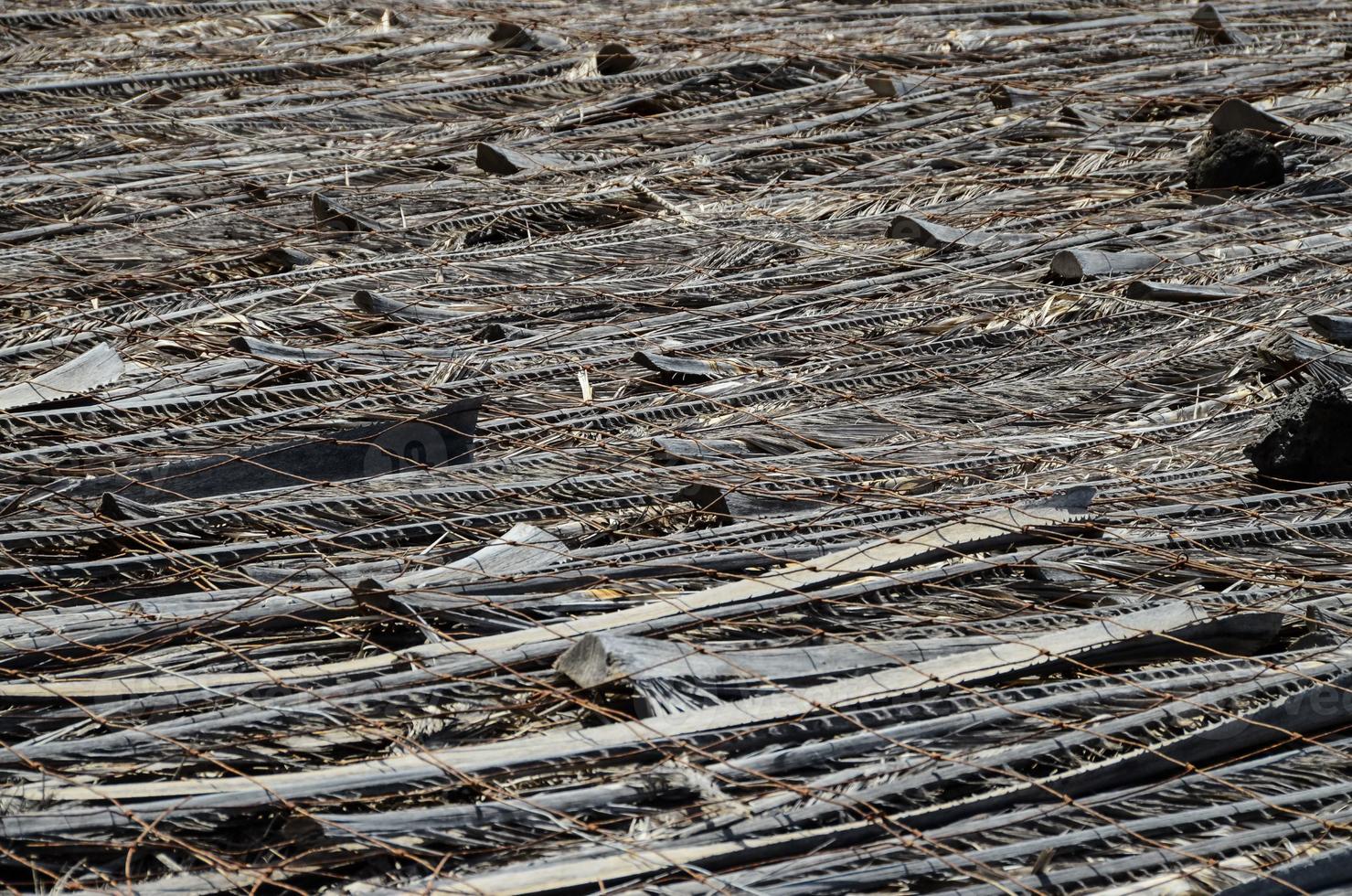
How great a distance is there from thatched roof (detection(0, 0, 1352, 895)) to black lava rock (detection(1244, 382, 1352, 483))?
0.06 ft

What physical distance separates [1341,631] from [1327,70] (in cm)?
518

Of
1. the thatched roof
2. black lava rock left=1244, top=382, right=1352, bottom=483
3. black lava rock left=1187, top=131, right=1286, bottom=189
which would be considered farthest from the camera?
black lava rock left=1187, top=131, right=1286, bottom=189

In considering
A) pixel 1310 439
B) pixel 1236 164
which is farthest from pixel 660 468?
pixel 1236 164

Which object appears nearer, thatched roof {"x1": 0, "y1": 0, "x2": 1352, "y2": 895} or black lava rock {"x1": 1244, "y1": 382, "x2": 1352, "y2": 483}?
thatched roof {"x1": 0, "y1": 0, "x2": 1352, "y2": 895}

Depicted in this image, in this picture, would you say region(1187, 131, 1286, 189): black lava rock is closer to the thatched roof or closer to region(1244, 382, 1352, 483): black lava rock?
the thatched roof

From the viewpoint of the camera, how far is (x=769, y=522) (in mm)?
3785

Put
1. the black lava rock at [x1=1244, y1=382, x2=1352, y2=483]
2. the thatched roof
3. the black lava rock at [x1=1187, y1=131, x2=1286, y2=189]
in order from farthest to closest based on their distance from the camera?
the black lava rock at [x1=1187, y1=131, x2=1286, y2=189]
the black lava rock at [x1=1244, y1=382, x2=1352, y2=483]
the thatched roof

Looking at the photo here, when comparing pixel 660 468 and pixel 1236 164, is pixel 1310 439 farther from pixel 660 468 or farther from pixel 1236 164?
pixel 1236 164

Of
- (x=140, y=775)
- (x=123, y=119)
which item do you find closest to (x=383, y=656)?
(x=140, y=775)

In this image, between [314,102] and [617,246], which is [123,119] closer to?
[314,102]

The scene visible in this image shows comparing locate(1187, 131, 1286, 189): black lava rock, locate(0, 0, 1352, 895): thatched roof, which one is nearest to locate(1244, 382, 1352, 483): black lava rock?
locate(0, 0, 1352, 895): thatched roof

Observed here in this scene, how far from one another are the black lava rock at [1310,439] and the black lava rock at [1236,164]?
2.27m

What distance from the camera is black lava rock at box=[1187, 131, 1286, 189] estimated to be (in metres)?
6.05

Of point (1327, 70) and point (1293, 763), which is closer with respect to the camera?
point (1293, 763)
